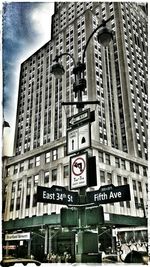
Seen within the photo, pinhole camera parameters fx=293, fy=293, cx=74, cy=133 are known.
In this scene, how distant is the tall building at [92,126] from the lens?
981 cm

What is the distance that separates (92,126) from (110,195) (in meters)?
7.53

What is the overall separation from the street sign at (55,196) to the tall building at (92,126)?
5797mm

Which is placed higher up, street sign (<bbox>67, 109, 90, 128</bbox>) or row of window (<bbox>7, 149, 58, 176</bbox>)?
row of window (<bbox>7, 149, 58, 176</bbox>)

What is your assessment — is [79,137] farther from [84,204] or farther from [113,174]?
[113,174]

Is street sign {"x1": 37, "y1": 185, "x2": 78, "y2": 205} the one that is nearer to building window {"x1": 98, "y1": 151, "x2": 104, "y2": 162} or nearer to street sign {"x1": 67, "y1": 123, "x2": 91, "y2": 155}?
street sign {"x1": 67, "y1": 123, "x2": 91, "y2": 155}

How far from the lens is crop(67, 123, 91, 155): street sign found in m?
4.14

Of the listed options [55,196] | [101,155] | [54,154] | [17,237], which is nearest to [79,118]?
[55,196]

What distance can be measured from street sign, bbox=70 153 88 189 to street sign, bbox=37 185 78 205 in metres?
0.20

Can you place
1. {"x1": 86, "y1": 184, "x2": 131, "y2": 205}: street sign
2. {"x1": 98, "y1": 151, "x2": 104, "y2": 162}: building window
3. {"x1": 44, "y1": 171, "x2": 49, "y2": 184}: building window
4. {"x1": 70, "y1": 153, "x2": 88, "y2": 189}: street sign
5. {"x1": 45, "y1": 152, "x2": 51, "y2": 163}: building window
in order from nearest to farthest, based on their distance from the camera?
{"x1": 86, "y1": 184, "x2": 131, "y2": 205}: street sign
{"x1": 70, "y1": 153, "x2": 88, "y2": 189}: street sign
{"x1": 44, "y1": 171, "x2": 49, "y2": 184}: building window
{"x1": 98, "y1": 151, "x2": 104, "y2": 162}: building window
{"x1": 45, "y1": 152, "x2": 51, "y2": 163}: building window

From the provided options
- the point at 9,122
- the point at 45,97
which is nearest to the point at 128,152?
the point at 45,97

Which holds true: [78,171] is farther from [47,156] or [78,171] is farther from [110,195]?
[47,156]

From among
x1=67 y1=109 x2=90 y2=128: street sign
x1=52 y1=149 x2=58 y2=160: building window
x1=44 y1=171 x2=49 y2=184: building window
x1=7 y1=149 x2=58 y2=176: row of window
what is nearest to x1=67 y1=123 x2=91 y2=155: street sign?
x1=67 y1=109 x2=90 y2=128: street sign

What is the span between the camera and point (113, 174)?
10.9m

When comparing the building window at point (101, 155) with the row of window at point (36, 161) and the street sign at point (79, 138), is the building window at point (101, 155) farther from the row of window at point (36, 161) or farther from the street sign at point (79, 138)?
the street sign at point (79, 138)
